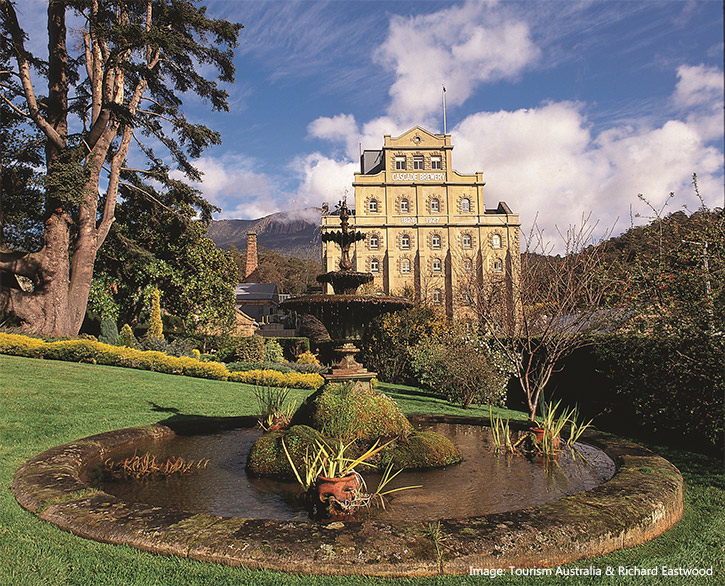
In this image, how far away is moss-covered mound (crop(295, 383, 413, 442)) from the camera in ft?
21.2

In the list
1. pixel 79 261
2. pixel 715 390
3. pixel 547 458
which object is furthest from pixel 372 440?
pixel 79 261

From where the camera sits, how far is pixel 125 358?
1655 cm

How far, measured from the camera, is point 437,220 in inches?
1991

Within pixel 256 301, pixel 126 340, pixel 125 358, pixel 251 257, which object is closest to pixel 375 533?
pixel 125 358

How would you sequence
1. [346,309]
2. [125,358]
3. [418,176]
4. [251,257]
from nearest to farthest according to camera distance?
[346,309]
[125,358]
[418,176]
[251,257]

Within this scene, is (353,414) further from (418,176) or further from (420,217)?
(418,176)

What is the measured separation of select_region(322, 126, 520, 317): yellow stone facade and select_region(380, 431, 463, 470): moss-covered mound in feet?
143

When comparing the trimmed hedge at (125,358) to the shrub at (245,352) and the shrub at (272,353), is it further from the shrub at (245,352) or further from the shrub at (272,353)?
the shrub at (272,353)

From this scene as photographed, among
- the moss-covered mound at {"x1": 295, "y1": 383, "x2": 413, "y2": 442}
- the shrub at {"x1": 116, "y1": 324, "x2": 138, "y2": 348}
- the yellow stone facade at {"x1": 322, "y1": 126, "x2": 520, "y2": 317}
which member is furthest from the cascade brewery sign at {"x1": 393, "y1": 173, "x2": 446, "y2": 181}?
the moss-covered mound at {"x1": 295, "y1": 383, "x2": 413, "y2": 442}

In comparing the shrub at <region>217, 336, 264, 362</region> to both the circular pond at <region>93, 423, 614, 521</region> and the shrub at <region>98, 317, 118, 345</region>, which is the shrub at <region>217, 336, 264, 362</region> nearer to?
the shrub at <region>98, 317, 118, 345</region>

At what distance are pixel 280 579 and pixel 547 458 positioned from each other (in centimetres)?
462

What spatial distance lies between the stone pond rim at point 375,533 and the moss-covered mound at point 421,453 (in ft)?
6.95

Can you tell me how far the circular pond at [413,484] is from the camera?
15.6 feet

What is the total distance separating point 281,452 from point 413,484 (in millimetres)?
1626
